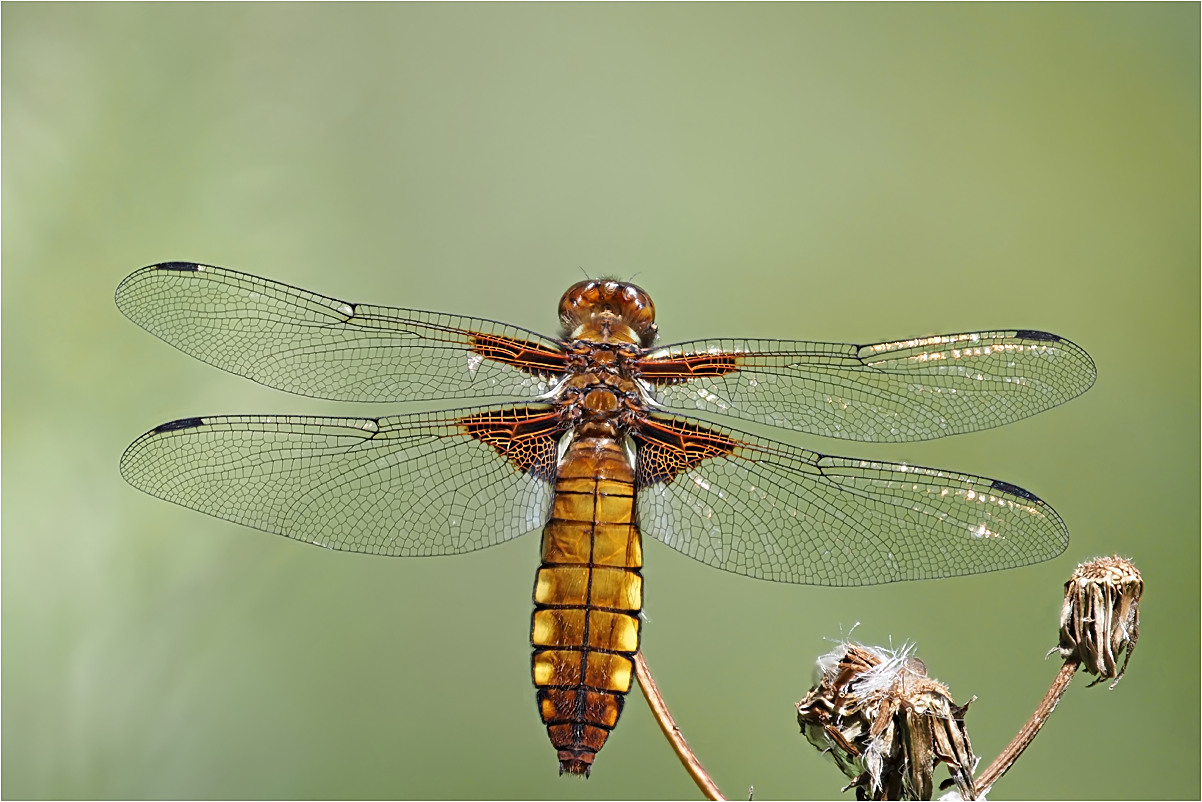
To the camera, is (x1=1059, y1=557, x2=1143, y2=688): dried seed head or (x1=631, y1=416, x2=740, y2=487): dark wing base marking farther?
(x1=631, y1=416, x2=740, y2=487): dark wing base marking

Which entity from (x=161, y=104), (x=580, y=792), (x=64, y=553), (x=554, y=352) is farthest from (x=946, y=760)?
(x=161, y=104)

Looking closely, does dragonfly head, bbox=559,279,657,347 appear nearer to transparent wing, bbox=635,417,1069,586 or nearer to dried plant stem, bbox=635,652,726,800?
transparent wing, bbox=635,417,1069,586

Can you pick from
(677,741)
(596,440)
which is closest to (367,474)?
(596,440)

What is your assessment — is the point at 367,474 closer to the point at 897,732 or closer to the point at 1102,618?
the point at 897,732

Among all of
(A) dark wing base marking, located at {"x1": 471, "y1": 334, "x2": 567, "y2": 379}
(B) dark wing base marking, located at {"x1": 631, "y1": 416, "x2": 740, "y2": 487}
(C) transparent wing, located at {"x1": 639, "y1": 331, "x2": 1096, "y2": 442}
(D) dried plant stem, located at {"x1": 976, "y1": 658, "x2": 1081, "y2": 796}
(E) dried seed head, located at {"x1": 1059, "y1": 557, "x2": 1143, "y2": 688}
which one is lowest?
(D) dried plant stem, located at {"x1": 976, "y1": 658, "x2": 1081, "y2": 796}

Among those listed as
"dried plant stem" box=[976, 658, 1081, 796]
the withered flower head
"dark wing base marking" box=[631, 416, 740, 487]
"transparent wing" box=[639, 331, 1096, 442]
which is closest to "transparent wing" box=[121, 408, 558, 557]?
"dark wing base marking" box=[631, 416, 740, 487]

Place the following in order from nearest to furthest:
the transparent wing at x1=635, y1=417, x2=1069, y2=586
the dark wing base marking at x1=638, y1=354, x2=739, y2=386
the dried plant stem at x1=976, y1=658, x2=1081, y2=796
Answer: the dried plant stem at x1=976, y1=658, x2=1081, y2=796 → the transparent wing at x1=635, y1=417, x2=1069, y2=586 → the dark wing base marking at x1=638, y1=354, x2=739, y2=386
